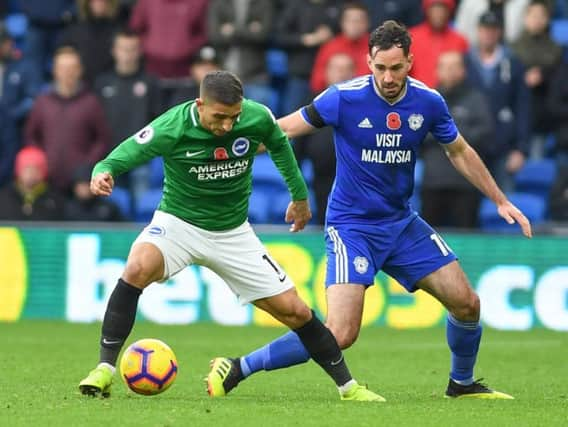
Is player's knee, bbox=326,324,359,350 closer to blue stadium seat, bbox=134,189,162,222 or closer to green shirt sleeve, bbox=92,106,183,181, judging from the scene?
green shirt sleeve, bbox=92,106,183,181

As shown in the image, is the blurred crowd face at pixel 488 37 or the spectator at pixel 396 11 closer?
the blurred crowd face at pixel 488 37

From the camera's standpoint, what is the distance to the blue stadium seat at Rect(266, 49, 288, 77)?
18516 mm

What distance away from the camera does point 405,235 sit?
30.9 ft

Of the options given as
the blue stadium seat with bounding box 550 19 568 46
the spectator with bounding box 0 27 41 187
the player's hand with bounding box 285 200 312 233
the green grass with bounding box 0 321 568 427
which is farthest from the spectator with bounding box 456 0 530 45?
the player's hand with bounding box 285 200 312 233

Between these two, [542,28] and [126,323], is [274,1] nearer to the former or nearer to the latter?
[542,28]

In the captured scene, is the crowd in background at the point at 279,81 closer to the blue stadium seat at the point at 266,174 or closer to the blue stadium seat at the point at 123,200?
the blue stadium seat at the point at 123,200

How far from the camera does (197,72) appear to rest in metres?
16.8

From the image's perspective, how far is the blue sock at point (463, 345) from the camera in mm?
9422

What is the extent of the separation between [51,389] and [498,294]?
7064 mm

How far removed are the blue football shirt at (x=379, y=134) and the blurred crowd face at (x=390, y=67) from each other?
0.69ft

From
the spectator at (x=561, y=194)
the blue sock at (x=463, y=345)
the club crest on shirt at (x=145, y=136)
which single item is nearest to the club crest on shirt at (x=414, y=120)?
the blue sock at (x=463, y=345)

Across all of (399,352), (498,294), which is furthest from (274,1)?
(399,352)

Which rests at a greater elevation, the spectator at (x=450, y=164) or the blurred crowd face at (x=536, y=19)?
the blurred crowd face at (x=536, y=19)

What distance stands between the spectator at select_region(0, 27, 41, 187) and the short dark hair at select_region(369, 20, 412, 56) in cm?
982
